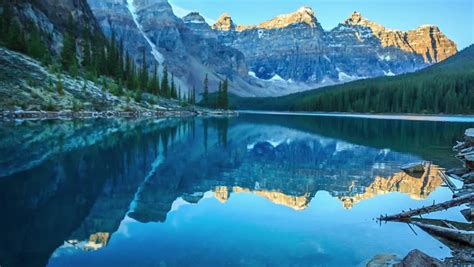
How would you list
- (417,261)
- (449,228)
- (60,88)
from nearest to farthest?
(417,261) < (449,228) < (60,88)

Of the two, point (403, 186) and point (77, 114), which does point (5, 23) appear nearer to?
point (77, 114)

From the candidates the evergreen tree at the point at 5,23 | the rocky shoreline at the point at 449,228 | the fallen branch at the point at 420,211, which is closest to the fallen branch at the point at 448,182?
the rocky shoreline at the point at 449,228

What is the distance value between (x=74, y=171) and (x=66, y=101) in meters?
68.8

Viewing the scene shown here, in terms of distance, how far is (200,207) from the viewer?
2128 cm

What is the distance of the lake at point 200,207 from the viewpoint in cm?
1435

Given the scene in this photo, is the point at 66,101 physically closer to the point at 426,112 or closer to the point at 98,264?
the point at 98,264

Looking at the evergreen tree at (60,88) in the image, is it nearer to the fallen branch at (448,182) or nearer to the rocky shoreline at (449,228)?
the fallen branch at (448,182)

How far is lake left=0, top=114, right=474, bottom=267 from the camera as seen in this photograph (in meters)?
14.4

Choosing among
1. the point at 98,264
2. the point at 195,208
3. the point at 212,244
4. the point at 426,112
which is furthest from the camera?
the point at 426,112

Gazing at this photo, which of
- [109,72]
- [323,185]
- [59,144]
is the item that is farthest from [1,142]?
[109,72]

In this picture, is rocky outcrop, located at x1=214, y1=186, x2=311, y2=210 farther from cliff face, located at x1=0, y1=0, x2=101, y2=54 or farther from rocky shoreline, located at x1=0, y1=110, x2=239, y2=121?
cliff face, located at x1=0, y1=0, x2=101, y2=54

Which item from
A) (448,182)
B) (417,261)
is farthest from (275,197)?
(448,182)

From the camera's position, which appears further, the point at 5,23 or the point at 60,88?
the point at 5,23

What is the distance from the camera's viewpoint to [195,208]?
828 inches
